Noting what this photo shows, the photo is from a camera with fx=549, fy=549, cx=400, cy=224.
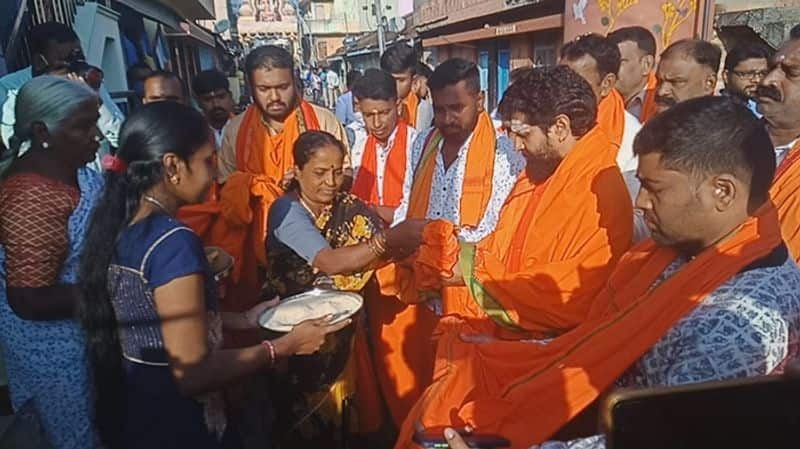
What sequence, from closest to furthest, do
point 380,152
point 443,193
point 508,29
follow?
point 443,193
point 380,152
point 508,29

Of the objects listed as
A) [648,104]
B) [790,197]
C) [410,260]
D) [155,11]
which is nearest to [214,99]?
[410,260]

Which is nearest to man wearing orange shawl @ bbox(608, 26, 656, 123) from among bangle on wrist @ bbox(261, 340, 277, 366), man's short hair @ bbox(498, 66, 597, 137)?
man's short hair @ bbox(498, 66, 597, 137)

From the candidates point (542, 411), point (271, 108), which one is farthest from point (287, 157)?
point (542, 411)

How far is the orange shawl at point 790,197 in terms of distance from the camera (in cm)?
202

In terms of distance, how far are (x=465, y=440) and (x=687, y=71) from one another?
106 inches

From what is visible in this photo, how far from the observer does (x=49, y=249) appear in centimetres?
183

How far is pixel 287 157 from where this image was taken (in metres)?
3.22

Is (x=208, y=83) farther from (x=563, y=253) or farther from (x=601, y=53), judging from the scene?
(x=563, y=253)

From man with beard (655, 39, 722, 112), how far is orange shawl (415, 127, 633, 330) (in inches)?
64.6

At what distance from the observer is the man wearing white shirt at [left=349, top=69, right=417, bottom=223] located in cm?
345

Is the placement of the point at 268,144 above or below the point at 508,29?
below

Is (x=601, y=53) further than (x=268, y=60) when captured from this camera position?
Yes

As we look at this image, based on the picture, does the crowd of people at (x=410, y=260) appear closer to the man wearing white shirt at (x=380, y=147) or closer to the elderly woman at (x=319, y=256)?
the elderly woman at (x=319, y=256)

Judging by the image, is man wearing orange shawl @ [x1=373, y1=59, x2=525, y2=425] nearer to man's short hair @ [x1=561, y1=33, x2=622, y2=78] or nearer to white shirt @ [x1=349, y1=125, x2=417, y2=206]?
white shirt @ [x1=349, y1=125, x2=417, y2=206]
